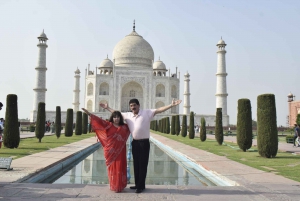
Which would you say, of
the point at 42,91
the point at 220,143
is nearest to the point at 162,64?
the point at 42,91

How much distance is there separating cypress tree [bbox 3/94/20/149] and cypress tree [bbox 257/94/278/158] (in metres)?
5.63

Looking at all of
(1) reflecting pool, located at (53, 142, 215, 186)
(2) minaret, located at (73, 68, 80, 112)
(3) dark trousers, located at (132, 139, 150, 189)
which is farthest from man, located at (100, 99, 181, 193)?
(2) minaret, located at (73, 68, 80, 112)

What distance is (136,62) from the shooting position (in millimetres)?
32719

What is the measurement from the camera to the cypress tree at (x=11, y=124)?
7.50m

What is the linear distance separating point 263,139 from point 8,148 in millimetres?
5860

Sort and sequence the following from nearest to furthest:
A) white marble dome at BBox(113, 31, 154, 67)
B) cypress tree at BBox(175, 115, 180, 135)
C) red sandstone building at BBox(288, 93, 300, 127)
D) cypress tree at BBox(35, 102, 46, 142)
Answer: cypress tree at BBox(35, 102, 46, 142) → cypress tree at BBox(175, 115, 180, 135) → red sandstone building at BBox(288, 93, 300, 127) → white marble dome at BBox(113, 31, 154, 67)

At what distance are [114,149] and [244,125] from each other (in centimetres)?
546

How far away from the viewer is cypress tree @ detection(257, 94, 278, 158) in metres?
6.41

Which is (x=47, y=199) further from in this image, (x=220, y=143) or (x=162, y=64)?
(x=162, y=64)

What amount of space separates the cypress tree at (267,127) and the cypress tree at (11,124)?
563cm

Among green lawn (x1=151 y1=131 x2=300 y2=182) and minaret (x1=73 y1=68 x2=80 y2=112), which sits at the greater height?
minaret (x1=73 y1=68 x2=80 y2=112)

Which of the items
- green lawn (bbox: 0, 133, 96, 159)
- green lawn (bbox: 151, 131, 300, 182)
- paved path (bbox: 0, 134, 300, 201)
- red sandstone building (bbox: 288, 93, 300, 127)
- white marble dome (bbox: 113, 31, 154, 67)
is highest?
white marble dome (bbox: 113, 31, 154, 67)

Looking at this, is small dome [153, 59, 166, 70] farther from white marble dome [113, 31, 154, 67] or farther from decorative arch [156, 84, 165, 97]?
decorative arch [156, 84, 165, 97]

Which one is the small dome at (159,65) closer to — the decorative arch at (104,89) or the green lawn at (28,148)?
the decorative arch at (104,89)
